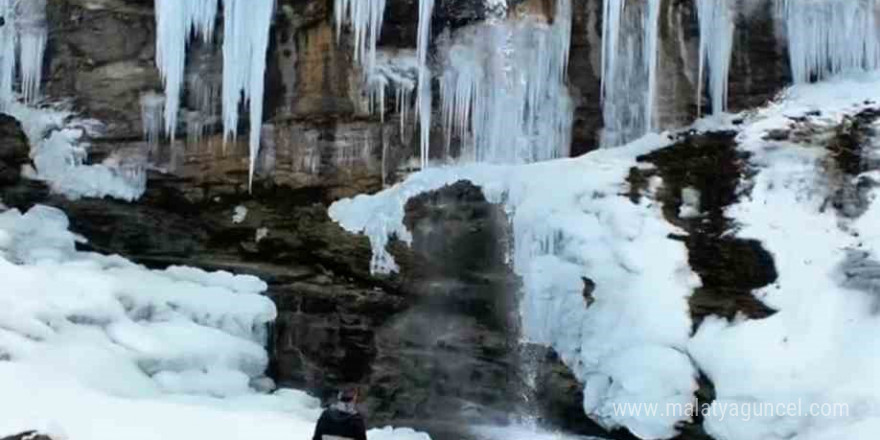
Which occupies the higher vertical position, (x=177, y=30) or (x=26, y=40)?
(x=177, y=30)

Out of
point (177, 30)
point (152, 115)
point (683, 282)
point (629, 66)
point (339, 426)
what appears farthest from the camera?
point (152, 115)

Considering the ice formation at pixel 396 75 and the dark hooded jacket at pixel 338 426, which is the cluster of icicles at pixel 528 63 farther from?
the dark hooded jacket at pixel 338 426

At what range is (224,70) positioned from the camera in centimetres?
1074

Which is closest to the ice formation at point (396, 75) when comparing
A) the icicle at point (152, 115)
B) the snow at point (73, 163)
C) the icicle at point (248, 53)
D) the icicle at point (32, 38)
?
the icicle at point (248, 53)

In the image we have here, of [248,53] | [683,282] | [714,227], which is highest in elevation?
[248,53]

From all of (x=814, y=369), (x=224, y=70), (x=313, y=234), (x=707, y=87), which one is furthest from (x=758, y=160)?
(x=224, y=70)

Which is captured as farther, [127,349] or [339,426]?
[127,349]

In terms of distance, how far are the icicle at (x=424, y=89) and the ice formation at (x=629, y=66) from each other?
1603 mm

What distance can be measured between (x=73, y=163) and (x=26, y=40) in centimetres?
131

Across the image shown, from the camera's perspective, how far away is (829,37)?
33.1 feet

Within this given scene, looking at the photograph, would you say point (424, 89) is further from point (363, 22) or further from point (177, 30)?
point (177, 30)

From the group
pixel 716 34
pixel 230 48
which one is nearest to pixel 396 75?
pixel 230 48

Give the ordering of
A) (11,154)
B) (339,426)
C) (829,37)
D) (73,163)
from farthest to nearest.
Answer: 1. (11,154)
2. (73,163)
3. (829,37)
4. (339,426)

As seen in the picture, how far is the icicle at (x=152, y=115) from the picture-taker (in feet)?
36.1
